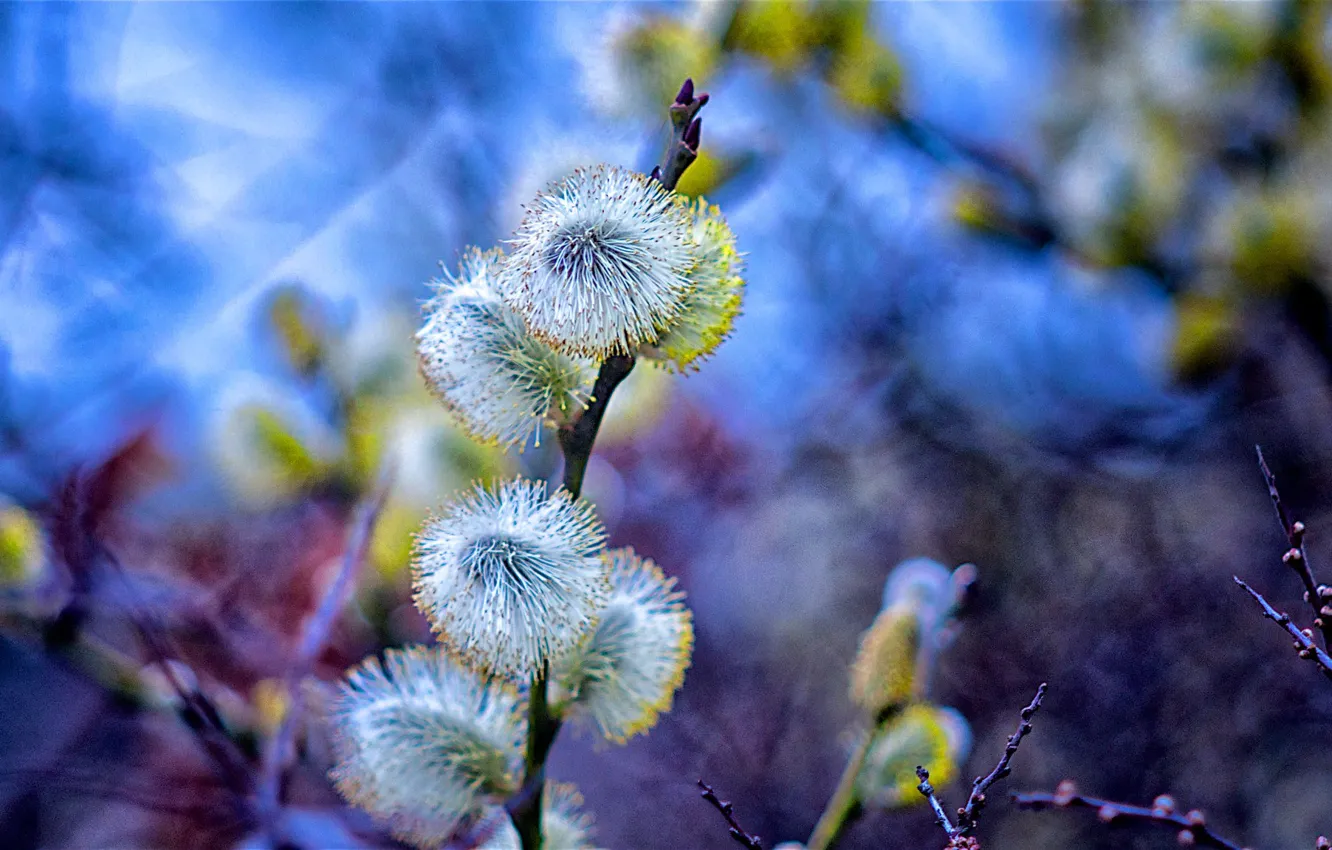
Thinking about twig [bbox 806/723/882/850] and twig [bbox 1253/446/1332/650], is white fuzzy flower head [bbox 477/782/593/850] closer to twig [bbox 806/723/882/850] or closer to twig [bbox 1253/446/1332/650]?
twig [bbox 806/723/882/850]

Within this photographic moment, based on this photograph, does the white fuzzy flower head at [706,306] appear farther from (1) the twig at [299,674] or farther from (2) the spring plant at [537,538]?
(1) the twig at [299,674]

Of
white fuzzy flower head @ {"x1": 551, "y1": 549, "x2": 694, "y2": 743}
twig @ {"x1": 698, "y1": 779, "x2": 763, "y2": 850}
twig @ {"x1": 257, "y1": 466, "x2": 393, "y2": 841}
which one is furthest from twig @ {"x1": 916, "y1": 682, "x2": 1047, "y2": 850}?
twig @ {"x1": 257, "y1": 466, "x2": 393, "y2": 841}

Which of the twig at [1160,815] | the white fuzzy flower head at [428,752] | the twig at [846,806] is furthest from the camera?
the twig at [846,806]

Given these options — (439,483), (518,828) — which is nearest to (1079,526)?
(439,483)

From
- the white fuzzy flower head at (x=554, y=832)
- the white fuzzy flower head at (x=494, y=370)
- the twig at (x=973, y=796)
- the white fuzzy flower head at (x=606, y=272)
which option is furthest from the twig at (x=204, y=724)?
the twig at (x=973, y=796)

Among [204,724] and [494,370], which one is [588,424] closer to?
[494,370]

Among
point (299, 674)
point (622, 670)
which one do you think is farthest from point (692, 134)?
point (299, 674)

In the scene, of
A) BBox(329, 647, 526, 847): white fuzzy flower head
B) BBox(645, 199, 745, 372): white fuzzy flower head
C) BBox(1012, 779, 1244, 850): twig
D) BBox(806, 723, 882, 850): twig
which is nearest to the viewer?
BBox(1012, 779, 1244, 850): twig

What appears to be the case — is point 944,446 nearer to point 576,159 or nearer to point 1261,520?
point 1261,520
